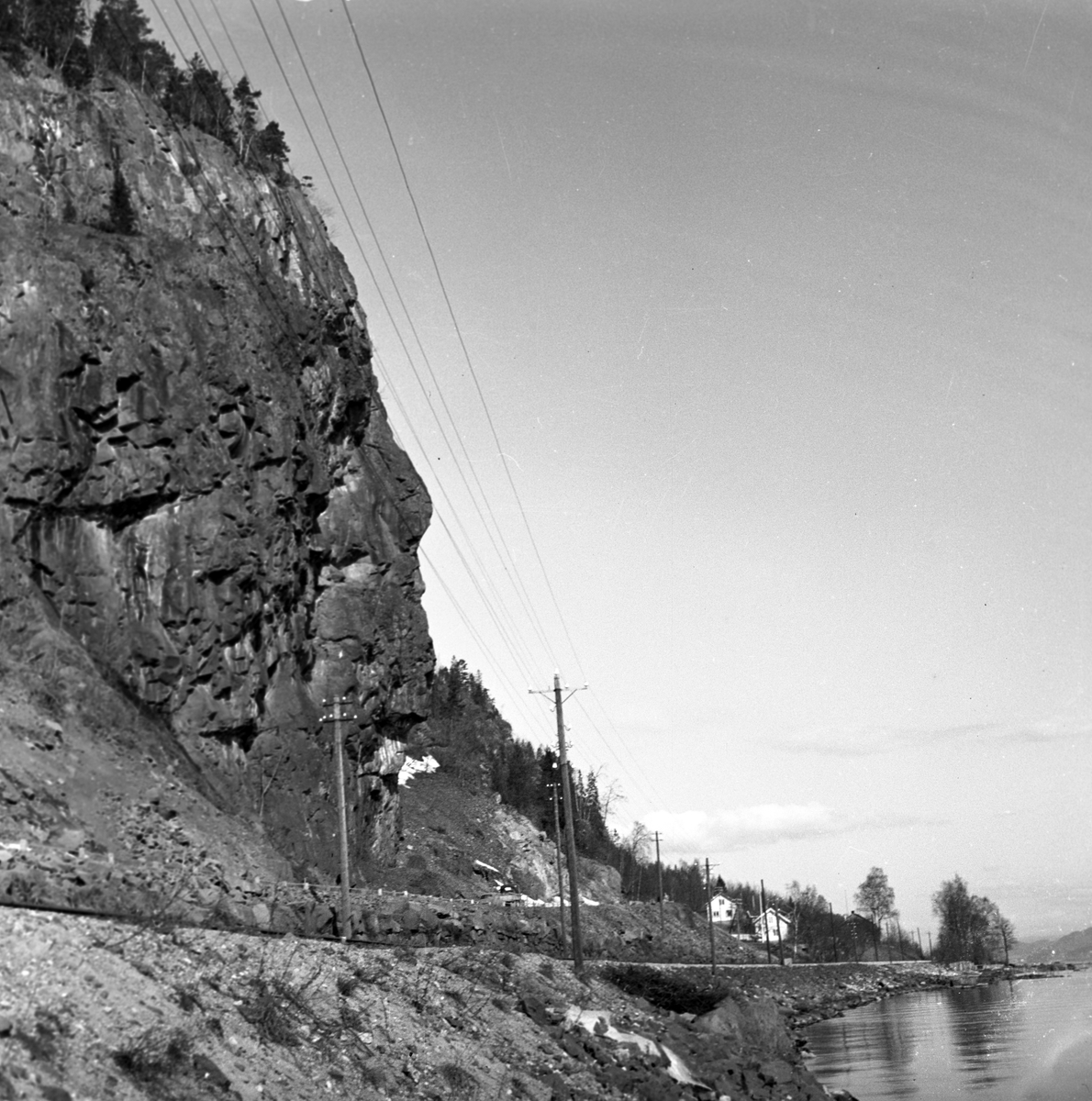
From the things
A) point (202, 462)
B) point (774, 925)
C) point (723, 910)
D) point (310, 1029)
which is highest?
point (202, 462)

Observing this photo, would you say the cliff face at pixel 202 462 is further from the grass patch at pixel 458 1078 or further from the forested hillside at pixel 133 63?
the grass patch at pixel 458 1078

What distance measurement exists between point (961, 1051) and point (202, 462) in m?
42.4

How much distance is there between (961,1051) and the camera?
5525cm

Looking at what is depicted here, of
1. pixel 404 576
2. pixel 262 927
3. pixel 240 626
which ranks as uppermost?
pixel 404 576

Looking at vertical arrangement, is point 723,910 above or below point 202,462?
below

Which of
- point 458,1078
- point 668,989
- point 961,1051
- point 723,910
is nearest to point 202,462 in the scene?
point 668,989

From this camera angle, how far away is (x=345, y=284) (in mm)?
72062

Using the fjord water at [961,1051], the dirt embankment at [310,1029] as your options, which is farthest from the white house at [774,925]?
the dirt embankment at [310,1029]

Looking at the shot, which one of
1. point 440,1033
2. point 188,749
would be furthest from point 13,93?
point 440,1033

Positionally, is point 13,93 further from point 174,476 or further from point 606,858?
point 606,858

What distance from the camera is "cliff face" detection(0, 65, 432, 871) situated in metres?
50.1

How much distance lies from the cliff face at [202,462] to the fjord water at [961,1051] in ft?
79.2

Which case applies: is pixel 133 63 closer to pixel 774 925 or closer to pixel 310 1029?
pixel 310 1029

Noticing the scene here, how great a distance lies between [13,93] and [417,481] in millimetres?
29023
